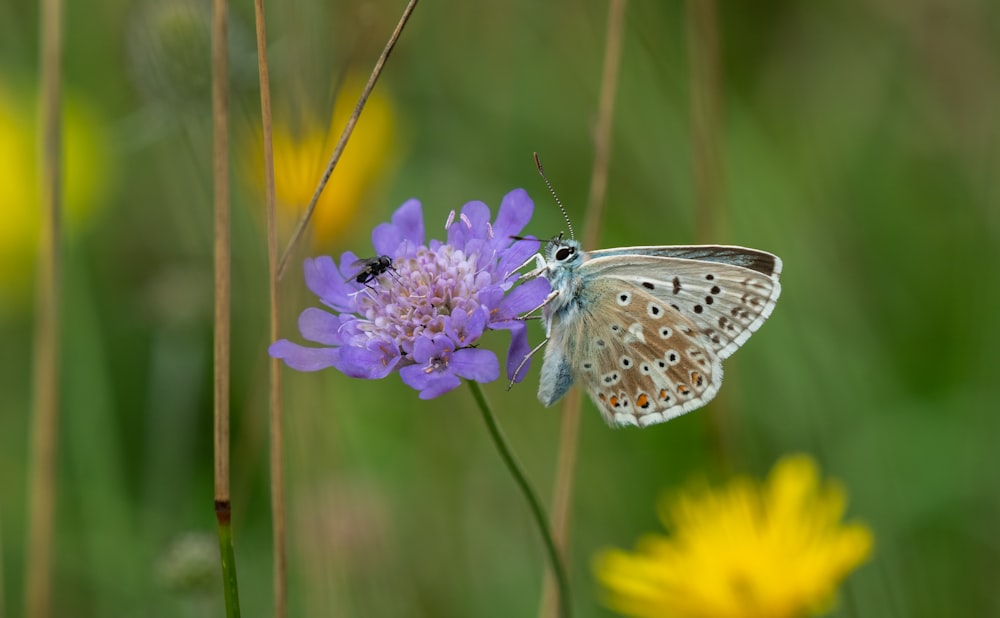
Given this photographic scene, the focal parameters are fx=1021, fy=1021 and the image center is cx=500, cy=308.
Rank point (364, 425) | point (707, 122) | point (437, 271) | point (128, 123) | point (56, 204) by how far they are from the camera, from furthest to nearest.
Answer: point (128, 123) → point (364, 425) → point (707, 122) → point (56, 204) → point (437, 271)

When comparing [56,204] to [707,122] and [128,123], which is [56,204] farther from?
[128,123]

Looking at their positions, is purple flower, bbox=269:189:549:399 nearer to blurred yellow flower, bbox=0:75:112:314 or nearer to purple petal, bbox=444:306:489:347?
purple petal, bbox=444:306:489:347

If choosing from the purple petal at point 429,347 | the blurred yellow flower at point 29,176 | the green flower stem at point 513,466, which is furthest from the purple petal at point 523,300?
the blurred yellow flower at point 29,176

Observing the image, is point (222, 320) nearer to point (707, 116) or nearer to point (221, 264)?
point (221, 264)

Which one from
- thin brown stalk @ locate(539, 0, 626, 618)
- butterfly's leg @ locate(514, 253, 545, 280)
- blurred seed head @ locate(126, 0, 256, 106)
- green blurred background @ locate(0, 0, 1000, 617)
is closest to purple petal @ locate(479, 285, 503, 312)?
butterfly's leg @ locate(514, 253, 545, 280)

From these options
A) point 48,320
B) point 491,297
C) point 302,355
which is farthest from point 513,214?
point 48,320

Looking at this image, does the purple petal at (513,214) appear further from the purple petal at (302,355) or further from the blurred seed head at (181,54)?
the blurred seed head at (181,54)

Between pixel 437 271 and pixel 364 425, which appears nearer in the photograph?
pixel 437 271

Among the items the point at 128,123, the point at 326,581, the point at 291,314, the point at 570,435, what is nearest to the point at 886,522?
the point at 570,435
